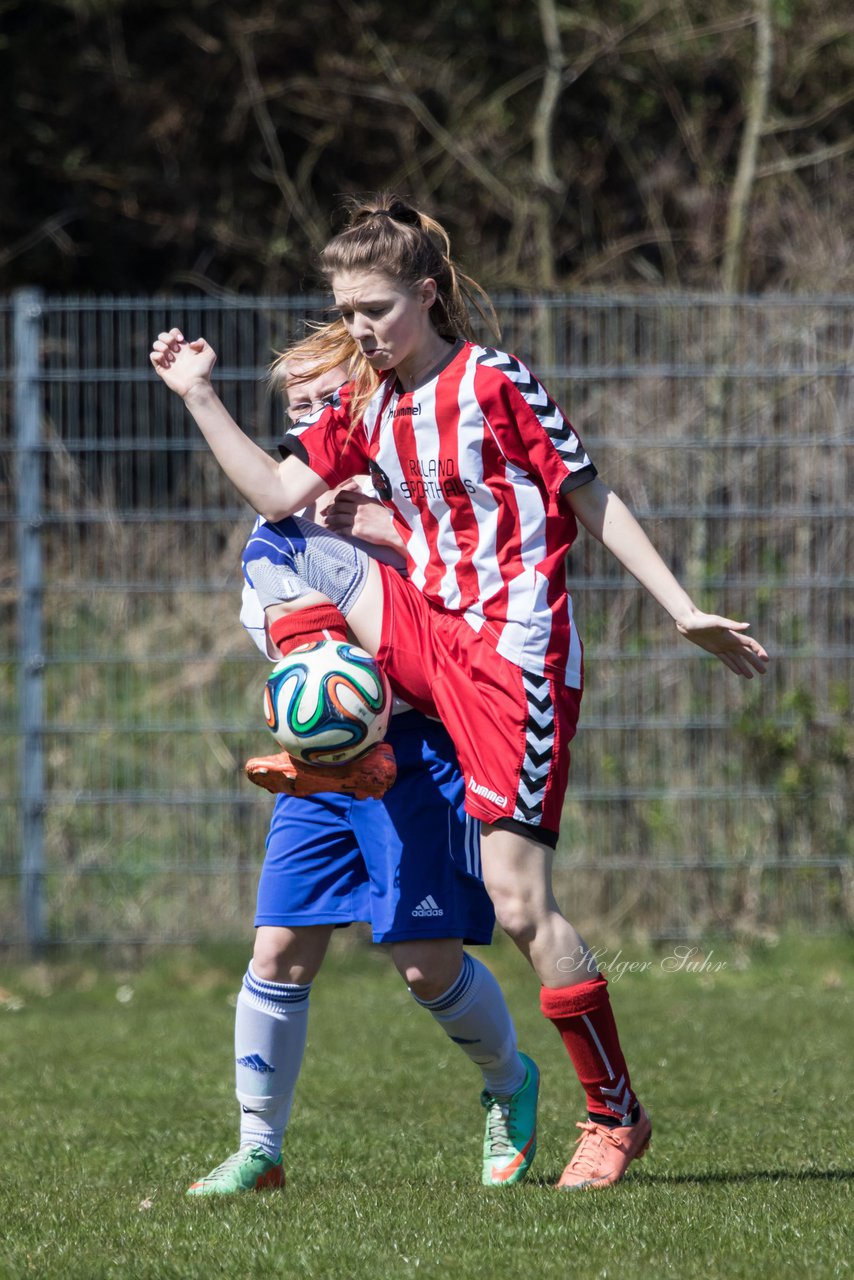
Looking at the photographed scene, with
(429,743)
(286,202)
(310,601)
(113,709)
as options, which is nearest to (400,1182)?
(429,743)

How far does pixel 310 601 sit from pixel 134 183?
8824 millimetres

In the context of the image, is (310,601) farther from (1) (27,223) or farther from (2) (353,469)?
(1) (27,223)

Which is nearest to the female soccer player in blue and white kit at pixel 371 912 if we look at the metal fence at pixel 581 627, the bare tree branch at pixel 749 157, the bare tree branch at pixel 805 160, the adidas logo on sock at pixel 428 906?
the adidas logo on sock at pixel 428 906

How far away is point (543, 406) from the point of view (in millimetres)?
3473

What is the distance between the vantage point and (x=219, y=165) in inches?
462

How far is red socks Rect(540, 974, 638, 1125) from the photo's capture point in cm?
350

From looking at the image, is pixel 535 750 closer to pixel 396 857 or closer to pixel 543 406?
pixel 396 857

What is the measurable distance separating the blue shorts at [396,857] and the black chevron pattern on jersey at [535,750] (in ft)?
0.82

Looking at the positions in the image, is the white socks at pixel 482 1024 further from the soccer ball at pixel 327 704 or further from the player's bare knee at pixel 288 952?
the soccer ball at pixel 327 704

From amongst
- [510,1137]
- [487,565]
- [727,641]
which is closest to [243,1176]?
[510,1137]

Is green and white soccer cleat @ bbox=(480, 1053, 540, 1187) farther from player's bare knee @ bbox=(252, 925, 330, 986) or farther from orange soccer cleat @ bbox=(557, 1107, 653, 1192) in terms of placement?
player's bare knee @ bbox=(252, 925, 330, 986)

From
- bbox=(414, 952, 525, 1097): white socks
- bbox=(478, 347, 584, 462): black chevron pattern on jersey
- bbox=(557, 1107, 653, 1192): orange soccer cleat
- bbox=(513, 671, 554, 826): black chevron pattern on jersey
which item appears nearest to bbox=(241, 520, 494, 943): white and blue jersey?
bbox=(414, 952, 525, 1097): white socks

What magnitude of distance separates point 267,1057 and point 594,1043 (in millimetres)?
730

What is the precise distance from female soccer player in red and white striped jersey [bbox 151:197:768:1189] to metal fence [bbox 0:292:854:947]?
3.73 m
